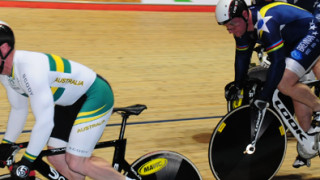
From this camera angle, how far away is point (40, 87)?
2.67 m

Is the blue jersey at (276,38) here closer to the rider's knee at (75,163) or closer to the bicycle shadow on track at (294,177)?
the bicycle shadow on track at (294,177)

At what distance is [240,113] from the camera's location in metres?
3.86

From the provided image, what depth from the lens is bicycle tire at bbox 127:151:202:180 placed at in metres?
3.22

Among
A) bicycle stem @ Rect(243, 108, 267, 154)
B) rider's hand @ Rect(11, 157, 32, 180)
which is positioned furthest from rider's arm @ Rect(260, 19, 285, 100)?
rider's hand @ Rect(11, 157, 32, 180)

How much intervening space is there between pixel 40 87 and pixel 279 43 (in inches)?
72.5

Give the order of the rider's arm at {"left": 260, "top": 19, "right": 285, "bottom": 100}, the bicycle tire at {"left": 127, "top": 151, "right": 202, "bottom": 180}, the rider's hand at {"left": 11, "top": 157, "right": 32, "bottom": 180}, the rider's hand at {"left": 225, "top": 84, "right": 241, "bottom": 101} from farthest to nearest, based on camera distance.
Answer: the rider's hand at {"left": 225, "top": 84, "right": 241, "bottom": 101}, the rider's arm at {"left": 260, "top": 19, "right": 285, "bottom": 100}, the bicycle tire at {"left": 127, "top": 151, "right": 202, "bottom": 180}, the rider's hand at {"left": 11, "top": 157, "right": 32, "bottom": 180}

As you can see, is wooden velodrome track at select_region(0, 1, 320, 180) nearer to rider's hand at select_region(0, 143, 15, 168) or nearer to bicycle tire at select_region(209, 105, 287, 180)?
bicycle tire at select_region(209, 105, 287, 180)

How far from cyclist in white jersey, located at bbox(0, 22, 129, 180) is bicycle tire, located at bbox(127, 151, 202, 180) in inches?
9.6

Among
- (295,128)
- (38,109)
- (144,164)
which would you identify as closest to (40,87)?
(38,109)

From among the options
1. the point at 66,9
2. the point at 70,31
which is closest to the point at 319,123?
the point at 70,31

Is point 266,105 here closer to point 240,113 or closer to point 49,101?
point 240,113

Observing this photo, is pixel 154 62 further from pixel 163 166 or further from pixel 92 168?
pixel 92 168

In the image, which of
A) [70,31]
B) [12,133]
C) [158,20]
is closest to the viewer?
[12,133]

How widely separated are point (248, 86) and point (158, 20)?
5492 millimetres
